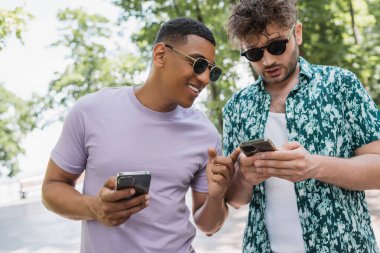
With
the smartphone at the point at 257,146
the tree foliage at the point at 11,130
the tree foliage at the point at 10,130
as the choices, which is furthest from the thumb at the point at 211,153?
the tree foliage at the point at 10,130

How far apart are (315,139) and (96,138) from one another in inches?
45.8

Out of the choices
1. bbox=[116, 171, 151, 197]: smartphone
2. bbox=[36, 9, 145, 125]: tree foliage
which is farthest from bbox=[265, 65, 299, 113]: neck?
bbox=[36, 9, 145, 125]: tree foliage

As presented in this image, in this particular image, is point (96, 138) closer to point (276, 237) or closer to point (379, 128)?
point (276, 237)

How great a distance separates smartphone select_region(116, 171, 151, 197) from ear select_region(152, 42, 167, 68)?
982mm

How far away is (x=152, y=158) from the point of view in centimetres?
219

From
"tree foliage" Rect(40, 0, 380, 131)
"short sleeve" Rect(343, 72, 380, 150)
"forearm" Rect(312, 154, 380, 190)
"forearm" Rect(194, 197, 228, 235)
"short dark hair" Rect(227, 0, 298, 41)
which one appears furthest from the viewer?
"tree foliage" Rect(40, 0, 380, 131)

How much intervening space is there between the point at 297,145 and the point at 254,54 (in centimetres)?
79

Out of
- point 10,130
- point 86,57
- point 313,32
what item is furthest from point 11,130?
point 313,32

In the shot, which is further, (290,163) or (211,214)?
(211,214)

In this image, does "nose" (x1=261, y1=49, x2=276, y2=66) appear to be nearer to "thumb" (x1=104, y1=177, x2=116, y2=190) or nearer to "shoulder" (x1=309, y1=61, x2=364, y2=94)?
"shoulder" (x1=309, y1=61, x2=364, y2=94)

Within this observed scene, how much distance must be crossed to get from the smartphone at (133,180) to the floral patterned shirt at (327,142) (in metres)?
0.85

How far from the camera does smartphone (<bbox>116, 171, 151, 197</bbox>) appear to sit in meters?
1.68

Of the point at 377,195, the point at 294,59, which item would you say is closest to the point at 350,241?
the point at 294,59

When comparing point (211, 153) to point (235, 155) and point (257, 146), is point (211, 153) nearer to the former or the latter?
point (235, 155)
